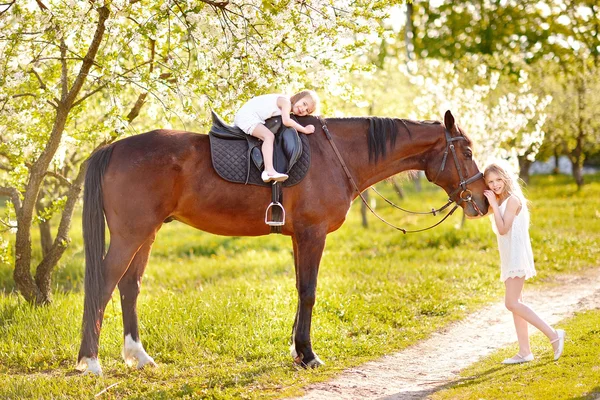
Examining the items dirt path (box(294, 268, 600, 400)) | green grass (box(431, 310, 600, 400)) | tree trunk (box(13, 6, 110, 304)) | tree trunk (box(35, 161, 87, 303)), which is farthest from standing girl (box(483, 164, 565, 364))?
tree trunk (box(35, 161, 87, 303))

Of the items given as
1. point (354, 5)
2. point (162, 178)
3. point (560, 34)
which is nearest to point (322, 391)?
point (162, 178)

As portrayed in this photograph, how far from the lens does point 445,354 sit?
725cm

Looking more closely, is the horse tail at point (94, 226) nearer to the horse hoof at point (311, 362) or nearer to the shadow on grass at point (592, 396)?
the horse hoof at point (311, 362)

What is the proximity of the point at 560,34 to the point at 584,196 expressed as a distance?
12736 mm

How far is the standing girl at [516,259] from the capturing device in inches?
251

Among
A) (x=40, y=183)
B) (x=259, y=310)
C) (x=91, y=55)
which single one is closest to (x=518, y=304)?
(x=259, y=310)

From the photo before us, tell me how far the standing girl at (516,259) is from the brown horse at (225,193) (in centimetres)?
36

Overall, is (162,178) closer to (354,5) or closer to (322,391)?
(322,391)

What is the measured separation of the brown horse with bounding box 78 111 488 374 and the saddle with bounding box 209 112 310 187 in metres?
0.09

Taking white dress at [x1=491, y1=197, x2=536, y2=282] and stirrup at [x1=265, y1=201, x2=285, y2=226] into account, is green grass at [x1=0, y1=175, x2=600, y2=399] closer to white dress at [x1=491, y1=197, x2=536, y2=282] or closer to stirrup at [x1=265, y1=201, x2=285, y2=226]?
stirrup at [x1=265, y1=201, x2=285, y2=226]

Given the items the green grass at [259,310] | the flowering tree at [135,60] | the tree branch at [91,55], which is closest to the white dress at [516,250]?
the green grass at [259,310]

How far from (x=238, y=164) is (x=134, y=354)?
2.03m

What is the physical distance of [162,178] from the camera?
614cm

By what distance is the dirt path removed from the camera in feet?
19.3
